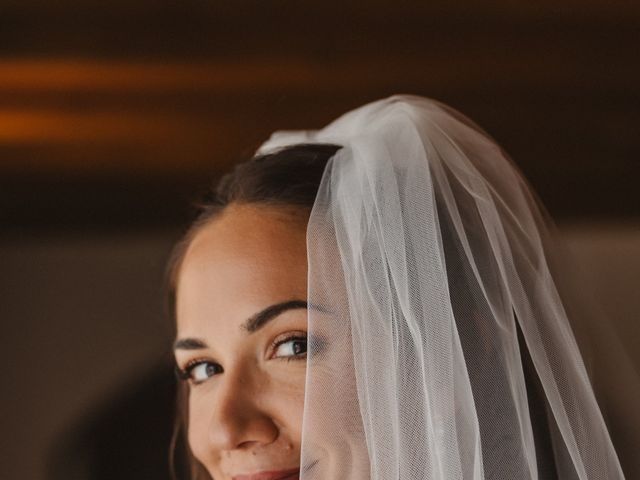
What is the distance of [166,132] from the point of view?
181 cm

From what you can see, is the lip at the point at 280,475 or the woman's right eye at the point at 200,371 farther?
the woman's right eye at the point at 200,371

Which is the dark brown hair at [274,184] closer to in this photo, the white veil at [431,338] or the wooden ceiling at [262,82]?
the white veil at [431,338]

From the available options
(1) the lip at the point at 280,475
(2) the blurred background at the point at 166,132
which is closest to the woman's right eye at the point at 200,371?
(1) the lip at the point at 280,475

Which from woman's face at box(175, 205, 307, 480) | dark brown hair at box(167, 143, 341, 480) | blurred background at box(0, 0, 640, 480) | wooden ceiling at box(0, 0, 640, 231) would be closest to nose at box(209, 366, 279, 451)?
woman's face at box(175, 205, 307, 480)

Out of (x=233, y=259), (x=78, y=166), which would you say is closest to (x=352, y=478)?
(x=233, y=259)

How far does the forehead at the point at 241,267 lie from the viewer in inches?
37.6

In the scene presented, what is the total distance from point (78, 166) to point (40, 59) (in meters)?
0.41

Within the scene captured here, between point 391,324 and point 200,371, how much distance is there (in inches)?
11.3

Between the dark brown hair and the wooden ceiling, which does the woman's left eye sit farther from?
the wooden ceiling

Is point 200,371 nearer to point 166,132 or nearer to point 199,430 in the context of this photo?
point 199,430

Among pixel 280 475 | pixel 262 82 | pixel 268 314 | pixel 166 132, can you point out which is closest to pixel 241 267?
pixel 268 314

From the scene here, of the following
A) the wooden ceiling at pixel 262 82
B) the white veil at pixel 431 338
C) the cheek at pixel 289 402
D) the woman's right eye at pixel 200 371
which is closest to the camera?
the white veil at pixel 431 338

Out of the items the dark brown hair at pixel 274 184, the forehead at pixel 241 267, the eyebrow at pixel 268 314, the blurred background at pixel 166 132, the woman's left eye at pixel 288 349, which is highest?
the blurred background at pixel 166 132

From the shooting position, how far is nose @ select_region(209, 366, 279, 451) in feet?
3.06
